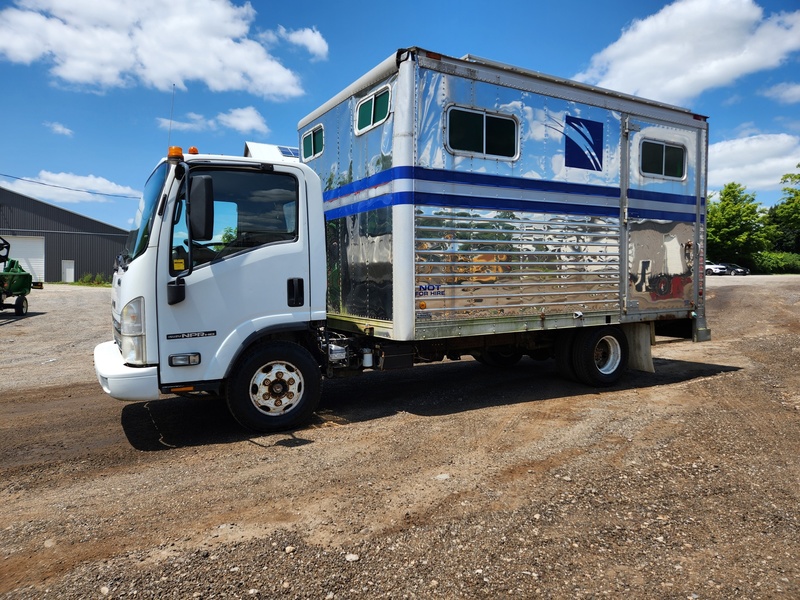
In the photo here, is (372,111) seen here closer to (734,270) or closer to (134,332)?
(134,332)

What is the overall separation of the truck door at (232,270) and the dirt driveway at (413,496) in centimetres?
94

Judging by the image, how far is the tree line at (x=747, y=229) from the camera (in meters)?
48.4

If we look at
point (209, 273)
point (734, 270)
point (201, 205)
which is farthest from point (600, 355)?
point (734, 270)

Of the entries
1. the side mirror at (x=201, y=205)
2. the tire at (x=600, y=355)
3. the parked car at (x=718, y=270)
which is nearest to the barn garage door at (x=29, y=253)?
the side mirror at (x=201, y=205)

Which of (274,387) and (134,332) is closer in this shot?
(134,332)

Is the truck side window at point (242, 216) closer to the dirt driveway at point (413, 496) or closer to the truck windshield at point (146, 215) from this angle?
the truck windshield at point (146, 215)

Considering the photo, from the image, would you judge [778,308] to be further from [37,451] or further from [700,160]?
[37,451]

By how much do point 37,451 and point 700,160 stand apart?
30.7 feet

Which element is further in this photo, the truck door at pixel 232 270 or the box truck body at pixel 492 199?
the box truck body at pixel 492 199

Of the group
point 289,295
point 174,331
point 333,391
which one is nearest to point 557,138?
point 289,295

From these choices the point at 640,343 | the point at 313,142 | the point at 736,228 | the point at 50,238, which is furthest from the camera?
the point at 736,228

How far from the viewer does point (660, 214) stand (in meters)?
8.13

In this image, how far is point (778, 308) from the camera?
1594 centimetres

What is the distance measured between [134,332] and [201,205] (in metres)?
1.30
